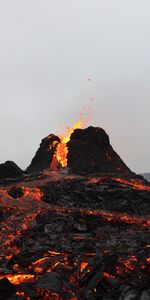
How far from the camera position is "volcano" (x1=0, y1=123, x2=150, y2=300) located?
63.9 ft

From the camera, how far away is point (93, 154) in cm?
6988

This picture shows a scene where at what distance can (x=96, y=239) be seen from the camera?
3177 centimetres

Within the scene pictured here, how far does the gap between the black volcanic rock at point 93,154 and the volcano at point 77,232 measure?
188 mm

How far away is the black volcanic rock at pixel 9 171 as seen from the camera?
202 ft

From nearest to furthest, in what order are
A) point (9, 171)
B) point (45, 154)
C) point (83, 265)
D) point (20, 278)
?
point (20, 278)
point (83, 265)
point (9, 171)
point (45, 154)

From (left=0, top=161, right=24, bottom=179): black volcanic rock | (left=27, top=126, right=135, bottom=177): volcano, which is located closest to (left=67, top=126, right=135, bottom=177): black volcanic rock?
(left=27, top=126, right=135, bottom=177): volcano

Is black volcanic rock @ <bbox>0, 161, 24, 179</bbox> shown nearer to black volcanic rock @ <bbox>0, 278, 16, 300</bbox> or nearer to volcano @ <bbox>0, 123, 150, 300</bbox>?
volcano @ <bbox>0, 123, 150, 300</bbox>

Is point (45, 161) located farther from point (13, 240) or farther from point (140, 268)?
point (140, 268)

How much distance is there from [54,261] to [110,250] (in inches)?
214

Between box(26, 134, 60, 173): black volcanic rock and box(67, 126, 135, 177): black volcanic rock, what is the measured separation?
4979mm

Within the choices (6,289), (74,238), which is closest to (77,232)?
(74,238)

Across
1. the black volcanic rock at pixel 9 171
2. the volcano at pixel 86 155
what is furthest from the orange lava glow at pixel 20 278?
the volcano at pixel 86 155

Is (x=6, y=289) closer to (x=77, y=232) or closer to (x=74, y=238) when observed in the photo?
(x=74, y=238)

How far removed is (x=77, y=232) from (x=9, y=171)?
29567 mm
